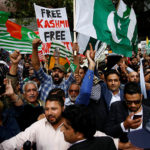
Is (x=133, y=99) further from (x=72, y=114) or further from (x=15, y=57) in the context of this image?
(x=15, y=57)

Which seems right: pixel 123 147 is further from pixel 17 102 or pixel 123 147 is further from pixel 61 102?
pixel 17 102

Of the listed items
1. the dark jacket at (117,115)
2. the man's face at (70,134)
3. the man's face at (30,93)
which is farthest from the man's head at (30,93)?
the man's face at (70,134)

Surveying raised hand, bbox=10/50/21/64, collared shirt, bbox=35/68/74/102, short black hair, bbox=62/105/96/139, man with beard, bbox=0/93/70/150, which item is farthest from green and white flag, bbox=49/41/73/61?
short black hair, bbox=62/105/96/139

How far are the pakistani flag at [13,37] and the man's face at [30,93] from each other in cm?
132

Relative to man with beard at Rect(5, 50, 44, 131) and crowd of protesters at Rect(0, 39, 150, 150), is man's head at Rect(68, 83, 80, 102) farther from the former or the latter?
man with beard at Rect(5, 50, 44, 131)

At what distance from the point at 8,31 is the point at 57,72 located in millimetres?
1412

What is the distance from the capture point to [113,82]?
409 cm

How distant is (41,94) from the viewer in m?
4.28

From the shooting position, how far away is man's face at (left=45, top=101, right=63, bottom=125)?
2.55 metres

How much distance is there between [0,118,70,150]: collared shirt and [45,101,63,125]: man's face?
57 millimetres

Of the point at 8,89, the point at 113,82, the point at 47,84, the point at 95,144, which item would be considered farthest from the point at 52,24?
the point at 95,144

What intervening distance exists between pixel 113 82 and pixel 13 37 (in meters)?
2.26

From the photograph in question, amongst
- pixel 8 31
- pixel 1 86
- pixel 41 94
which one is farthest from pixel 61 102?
pixel 8 31

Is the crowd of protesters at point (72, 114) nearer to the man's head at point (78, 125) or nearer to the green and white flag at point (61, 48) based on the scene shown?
the man's head at point (78, 125)
